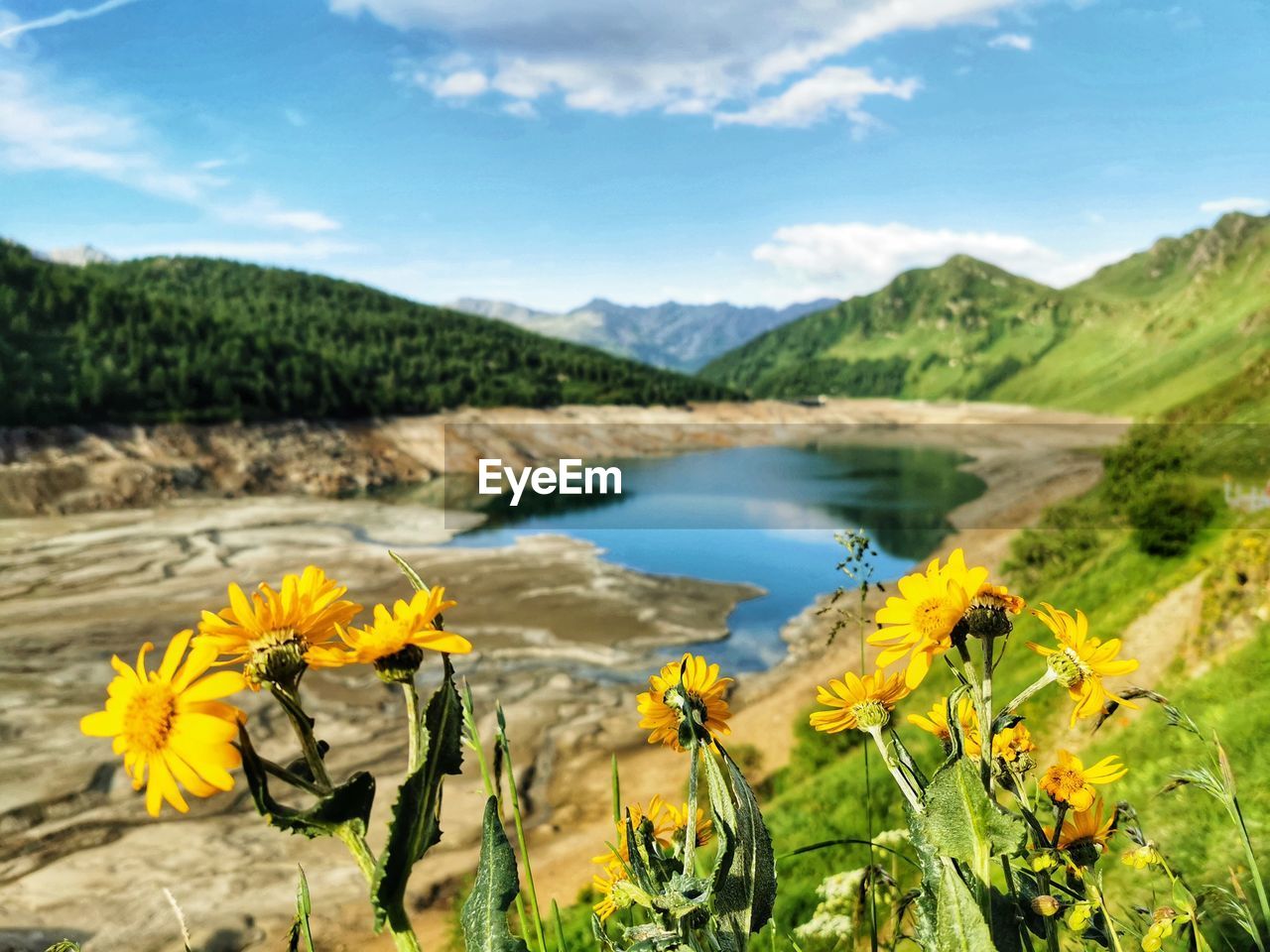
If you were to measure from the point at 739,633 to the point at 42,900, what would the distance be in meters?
19.2

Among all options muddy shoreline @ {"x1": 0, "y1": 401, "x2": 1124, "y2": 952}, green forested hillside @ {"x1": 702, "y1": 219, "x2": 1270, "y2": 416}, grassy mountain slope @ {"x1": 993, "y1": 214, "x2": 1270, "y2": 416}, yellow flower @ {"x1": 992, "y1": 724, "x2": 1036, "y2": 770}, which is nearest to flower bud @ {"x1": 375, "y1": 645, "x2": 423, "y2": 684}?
yellow flower @ {"x1": 992, "y1": 724, "x2": 1036, "y2": 770}

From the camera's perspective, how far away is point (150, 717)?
1.16 meters

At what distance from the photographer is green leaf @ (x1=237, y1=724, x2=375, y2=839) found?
3.47ft

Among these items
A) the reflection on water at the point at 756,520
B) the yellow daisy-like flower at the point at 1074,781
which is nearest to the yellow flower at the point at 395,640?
the yellow daisy-like flower at the point at 1074,781

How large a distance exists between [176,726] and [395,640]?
33cm

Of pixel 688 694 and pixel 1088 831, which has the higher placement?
pixel 688 694

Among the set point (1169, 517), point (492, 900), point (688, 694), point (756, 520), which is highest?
point (688, 694)

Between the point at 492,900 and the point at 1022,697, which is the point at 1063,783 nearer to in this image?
the point at 1022,697

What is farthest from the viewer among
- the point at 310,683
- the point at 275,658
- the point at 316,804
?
the point at 310,683

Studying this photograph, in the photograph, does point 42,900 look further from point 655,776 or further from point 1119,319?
point 1119,319

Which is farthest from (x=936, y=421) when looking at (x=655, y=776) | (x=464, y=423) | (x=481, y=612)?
(x=655, y=776)

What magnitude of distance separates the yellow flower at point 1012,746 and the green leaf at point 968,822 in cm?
57

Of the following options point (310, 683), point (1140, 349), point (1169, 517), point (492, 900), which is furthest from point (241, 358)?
point (1140, 349)

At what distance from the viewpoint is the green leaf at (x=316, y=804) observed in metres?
1.06
